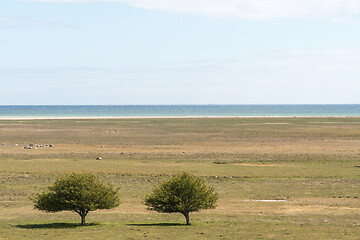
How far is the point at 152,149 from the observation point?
8188cm

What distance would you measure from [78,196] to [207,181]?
22203 mm

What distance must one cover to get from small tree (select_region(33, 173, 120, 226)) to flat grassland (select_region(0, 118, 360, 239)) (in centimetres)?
131

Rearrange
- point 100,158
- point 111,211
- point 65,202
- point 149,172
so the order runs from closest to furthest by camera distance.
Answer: point 65,202, point 111,211, point 149,172, point 100,158

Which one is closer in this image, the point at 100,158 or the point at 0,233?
the point at 0,233

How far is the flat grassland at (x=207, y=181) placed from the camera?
31531mm

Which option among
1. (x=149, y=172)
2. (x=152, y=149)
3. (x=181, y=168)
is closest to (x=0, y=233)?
(x=149, y=172)

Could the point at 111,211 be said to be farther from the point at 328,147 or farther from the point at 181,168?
the point at 328,147

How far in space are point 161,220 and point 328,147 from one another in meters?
53.3

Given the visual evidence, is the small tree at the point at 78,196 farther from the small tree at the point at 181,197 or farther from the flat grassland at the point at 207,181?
the small tree at the point at 181,197

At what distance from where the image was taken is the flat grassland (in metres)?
31.5

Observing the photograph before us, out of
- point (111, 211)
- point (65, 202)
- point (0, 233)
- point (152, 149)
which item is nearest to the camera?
point (0, 233)

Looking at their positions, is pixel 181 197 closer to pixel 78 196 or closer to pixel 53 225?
pixel 78 196

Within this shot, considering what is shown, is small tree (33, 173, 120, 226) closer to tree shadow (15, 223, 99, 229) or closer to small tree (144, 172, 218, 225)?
tree shadow (15, 223, 99, 229)

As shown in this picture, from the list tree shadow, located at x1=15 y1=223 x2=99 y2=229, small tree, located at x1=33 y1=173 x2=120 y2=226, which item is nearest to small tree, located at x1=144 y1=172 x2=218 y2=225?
small tree, located at x1=33 y1=173 x2=120 y2=226
